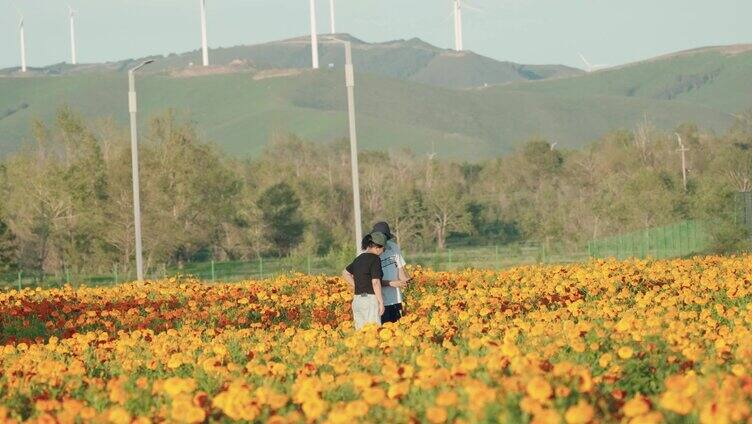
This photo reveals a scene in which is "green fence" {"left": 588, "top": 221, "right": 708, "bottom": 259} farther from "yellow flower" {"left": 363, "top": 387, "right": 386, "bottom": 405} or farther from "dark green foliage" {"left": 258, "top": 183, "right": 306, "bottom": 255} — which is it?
"yellow flower" {"left": 363, "top": 387, "right": 386, "bottom": 405}

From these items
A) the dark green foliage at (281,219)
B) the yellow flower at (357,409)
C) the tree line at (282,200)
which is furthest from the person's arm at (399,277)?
the dark green foliage at (281,219)

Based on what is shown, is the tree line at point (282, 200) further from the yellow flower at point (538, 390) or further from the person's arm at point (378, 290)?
the yellow flower at point (538, 390)

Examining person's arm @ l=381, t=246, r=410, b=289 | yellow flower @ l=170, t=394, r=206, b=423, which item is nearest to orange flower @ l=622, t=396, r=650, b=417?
yellow flower @ l=170, t=394, r=206, b=423

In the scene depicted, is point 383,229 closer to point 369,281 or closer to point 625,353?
point 369,281

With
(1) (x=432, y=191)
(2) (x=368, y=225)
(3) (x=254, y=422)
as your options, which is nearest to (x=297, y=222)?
(2) (x=368, y=225)

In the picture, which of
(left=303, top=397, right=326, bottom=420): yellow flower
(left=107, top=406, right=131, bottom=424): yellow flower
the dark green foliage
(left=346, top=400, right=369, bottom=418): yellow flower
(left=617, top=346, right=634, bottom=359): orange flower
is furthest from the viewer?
the dark green foliage

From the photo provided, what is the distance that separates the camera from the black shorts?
1744 cm

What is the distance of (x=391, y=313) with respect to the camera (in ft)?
57.4

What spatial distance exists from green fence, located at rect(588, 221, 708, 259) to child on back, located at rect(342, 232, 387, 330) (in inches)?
1557

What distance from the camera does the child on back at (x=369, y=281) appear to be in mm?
16062

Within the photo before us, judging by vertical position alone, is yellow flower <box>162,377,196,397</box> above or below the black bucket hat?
below

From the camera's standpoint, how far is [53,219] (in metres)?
64.2

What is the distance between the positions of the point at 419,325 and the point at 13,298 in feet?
45.1

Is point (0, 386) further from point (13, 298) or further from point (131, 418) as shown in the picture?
point (13, 298)
